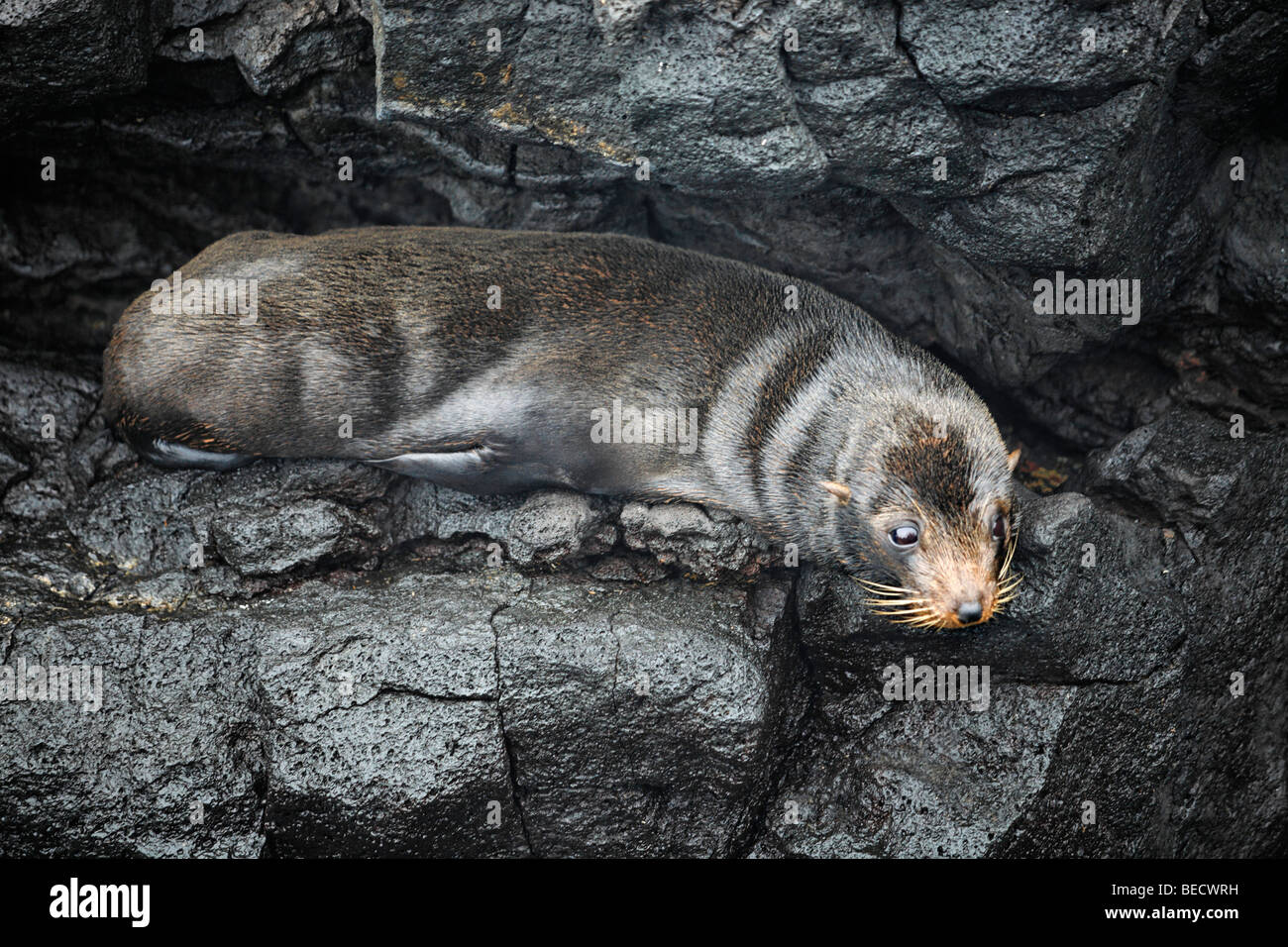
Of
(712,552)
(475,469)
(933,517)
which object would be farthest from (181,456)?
(933,517)

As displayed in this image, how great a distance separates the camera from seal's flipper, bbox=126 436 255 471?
778cm

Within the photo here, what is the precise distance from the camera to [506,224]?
837 cm

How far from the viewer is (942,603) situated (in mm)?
6422

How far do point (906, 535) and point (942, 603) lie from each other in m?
0.45

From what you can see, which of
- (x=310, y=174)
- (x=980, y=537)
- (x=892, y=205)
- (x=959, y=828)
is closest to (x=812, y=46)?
(x=892, y=205)

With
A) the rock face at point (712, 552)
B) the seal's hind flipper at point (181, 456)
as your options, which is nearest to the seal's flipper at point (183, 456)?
the seal's hind flipper at point (181, 456)

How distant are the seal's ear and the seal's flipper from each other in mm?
3907

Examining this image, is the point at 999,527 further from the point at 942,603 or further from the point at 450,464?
the point at 450,464

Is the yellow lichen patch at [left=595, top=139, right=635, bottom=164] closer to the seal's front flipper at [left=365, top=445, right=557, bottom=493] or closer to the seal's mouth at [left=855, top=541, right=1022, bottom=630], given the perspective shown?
the seal's front flipper at [left=365, top=445, right=557, bottom=493]

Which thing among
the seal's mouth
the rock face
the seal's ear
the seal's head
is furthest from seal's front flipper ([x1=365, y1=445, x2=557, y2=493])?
the seal's mouth

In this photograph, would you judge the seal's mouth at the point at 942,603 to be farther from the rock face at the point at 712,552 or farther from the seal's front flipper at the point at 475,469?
the seal's front flipper at the point at 475,469

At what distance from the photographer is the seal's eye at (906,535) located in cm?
661

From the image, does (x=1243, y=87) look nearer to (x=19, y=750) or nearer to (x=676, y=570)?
(x=676, y=570)

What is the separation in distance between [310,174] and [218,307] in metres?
1.56
